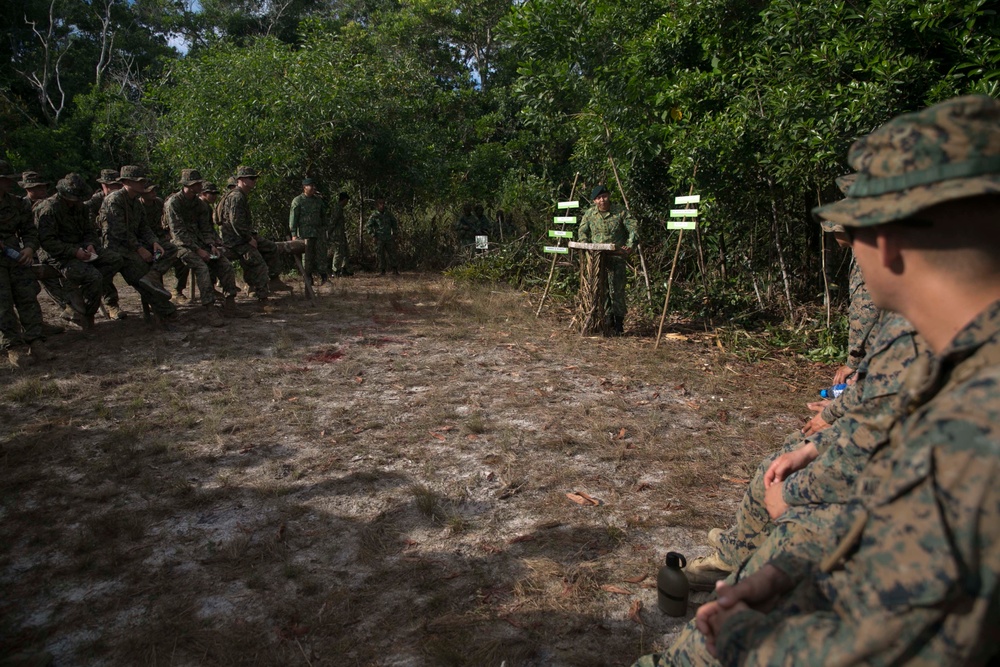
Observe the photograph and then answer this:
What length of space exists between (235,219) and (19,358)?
3744 mm

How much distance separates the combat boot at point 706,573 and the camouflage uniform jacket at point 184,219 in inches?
317

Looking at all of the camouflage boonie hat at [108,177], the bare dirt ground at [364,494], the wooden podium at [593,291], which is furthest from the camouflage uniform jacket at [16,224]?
the wooden podium at [593,291]

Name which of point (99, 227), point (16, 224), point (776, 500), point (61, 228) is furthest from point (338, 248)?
point (776, 500)

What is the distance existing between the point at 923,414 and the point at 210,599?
3309 mm

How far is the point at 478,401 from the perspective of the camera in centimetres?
619

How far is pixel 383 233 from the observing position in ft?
47.5

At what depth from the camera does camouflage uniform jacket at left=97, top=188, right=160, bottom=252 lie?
8.70 m

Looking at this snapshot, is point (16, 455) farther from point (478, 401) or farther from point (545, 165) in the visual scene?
point (545, 165)

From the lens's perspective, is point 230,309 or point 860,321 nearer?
point 860,321

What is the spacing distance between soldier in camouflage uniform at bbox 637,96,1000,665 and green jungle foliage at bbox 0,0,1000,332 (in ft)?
18.6

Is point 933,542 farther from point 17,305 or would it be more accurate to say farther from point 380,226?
point 380,226

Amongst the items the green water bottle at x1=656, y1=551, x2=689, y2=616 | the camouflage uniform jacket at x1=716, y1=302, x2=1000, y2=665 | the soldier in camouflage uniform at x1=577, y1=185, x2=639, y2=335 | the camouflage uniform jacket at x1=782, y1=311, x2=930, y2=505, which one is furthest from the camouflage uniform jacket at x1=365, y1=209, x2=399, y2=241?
the camouflage uniform jacket at x1=716, y1=302, x2=1000, y2=665

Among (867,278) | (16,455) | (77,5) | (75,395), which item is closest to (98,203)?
(75,395)

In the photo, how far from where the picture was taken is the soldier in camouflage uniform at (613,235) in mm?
8844
